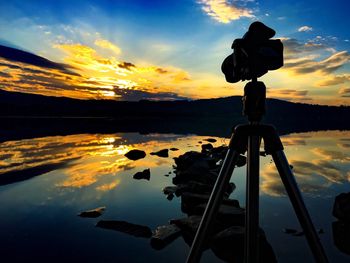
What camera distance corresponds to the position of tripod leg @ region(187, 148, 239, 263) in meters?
2.25

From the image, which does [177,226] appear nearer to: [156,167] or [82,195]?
[82,195]

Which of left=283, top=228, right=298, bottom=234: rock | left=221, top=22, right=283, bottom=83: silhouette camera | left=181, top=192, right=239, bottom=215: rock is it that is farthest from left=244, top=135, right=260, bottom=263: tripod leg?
left=181, top=192, right=239, bottom=215: rock

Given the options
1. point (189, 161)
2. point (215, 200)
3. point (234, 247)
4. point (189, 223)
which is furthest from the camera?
point (189, 161)

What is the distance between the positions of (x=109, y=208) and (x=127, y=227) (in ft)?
6.00

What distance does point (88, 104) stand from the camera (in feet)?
527

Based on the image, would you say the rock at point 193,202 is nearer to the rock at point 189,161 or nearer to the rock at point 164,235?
the rock at point 164,235

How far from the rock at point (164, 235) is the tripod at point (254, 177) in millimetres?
4087

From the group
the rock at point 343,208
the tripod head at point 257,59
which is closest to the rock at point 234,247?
the rock at point 343,208

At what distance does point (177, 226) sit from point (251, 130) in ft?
16.5

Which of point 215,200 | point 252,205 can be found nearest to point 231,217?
point 215,200

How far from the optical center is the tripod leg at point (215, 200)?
7.38 ft

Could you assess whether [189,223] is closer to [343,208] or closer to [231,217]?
[231,217]

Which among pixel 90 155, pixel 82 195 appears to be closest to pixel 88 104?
pixel 90 155

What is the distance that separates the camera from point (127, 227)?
692cm
